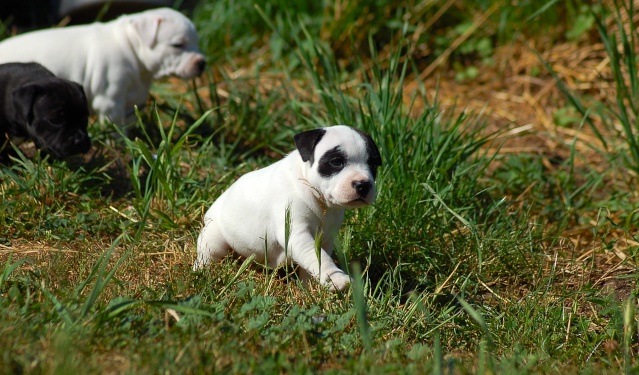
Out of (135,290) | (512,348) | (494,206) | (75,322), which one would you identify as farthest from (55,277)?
(494,206)

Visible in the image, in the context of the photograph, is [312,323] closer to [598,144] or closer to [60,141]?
[60,141]

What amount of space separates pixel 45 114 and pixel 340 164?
228 centimetres

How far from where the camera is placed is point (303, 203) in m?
3.89

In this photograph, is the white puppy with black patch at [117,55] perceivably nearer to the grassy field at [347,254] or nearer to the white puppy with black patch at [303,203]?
the grassy field at [347,254]

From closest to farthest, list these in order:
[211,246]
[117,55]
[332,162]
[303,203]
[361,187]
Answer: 1. [361,187]
2. [332,162]
3. [303,203]
4. [211,246]
5. [117,55]

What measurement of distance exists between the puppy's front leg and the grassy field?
8 cm

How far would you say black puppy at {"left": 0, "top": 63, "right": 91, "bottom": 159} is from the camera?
5031 mm

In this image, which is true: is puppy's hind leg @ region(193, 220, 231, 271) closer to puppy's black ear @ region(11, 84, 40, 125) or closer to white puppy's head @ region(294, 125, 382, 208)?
white puppy's head @ region(294, 125, 382, 208)

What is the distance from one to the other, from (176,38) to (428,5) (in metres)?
3.09

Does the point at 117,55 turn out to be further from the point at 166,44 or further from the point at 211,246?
the point at 211,246

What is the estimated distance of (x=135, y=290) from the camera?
379 cm

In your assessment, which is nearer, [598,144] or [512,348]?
[512,348]

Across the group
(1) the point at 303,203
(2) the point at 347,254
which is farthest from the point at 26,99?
(2) the point at 347,254

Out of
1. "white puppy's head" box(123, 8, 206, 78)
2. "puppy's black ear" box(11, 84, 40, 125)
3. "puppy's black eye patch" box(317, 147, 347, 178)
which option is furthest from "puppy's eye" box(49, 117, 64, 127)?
"puppy's black eye patch" box(317, 147, 347, 178)
